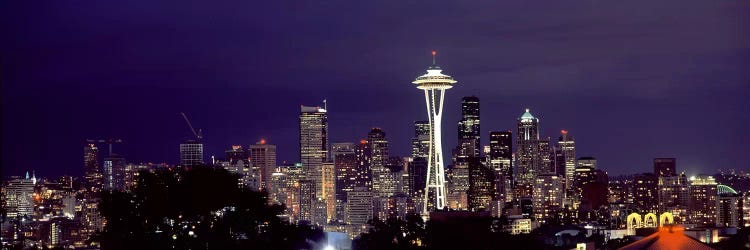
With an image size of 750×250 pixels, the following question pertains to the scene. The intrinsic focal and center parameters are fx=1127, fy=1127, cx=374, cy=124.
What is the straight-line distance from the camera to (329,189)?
160 meters

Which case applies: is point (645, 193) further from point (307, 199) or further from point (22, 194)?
point (22, 194)

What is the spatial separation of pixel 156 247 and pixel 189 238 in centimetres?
125

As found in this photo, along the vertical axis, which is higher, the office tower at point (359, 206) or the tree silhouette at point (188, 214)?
the tree silhouette at point (188, 214)

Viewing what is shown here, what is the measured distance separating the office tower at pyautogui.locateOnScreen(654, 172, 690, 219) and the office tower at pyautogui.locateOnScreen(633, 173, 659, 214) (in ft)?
2.59

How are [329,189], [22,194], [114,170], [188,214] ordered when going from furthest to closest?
[329,189]
[114,170]
[22,194]
[188,214]

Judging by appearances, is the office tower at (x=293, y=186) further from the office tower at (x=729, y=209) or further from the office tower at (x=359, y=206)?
the office tower at (x=729, y=209)

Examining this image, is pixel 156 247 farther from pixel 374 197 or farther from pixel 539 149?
pixel 539 149

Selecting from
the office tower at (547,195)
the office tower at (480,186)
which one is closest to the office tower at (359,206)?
the office tower at (480,186)

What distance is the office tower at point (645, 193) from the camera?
134875mm

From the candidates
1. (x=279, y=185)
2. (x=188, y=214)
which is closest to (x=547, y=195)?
(x=279, y=185)

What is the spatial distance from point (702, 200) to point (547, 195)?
25.0 metres

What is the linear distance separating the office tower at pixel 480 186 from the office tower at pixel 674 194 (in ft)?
68.6

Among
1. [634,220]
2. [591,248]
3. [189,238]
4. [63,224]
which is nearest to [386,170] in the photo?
[634,220]

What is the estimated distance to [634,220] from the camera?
108250 millimetres
